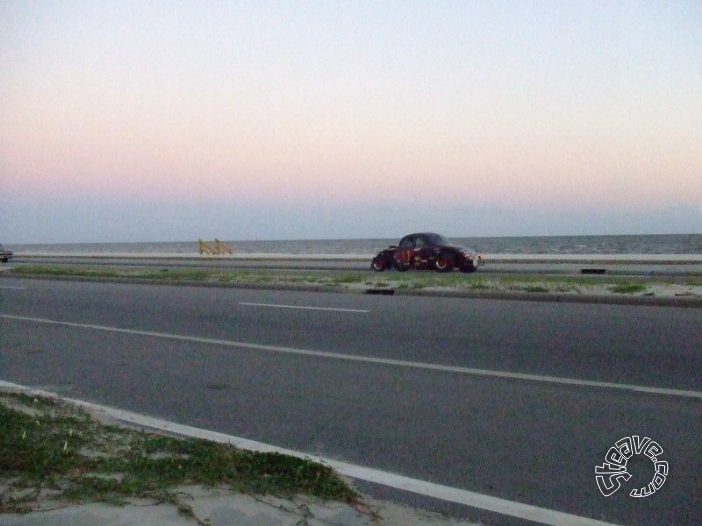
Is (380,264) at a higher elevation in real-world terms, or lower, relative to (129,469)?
higher

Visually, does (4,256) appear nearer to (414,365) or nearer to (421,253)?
(421,253)

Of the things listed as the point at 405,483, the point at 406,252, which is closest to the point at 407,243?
the point at 406,252

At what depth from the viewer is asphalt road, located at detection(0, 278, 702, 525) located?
223 inches

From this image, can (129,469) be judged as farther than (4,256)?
No

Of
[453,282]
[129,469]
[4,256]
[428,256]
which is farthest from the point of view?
[4,256]

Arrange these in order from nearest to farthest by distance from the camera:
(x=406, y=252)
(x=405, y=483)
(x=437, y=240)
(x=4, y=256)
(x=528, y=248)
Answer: (x=405, y=483), (x=437, y=240), (x=406, y=252), (x=4, y=256), (x=528, y=248)

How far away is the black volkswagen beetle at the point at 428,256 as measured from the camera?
27.6 meters

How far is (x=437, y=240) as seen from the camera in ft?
92.9

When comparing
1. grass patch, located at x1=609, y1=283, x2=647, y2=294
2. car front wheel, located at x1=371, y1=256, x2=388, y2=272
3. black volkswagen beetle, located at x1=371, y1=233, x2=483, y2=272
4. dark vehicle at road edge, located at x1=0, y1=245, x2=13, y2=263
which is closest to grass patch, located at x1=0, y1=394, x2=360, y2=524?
grass patch, located at x1=609, y1=283, x2=647, y2=294

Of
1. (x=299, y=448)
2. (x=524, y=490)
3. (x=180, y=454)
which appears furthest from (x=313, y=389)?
(x=524, y=490)

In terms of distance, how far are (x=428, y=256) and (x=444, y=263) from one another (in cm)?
72

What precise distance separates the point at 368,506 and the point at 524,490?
1.15 metres

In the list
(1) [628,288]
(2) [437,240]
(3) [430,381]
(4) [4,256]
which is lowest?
(3) [430,381]

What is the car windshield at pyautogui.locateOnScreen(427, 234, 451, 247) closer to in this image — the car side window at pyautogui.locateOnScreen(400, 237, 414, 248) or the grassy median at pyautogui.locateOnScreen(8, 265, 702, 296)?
the car side window at pyautogui.locateOnScreen(400, 237, 414, 248)
